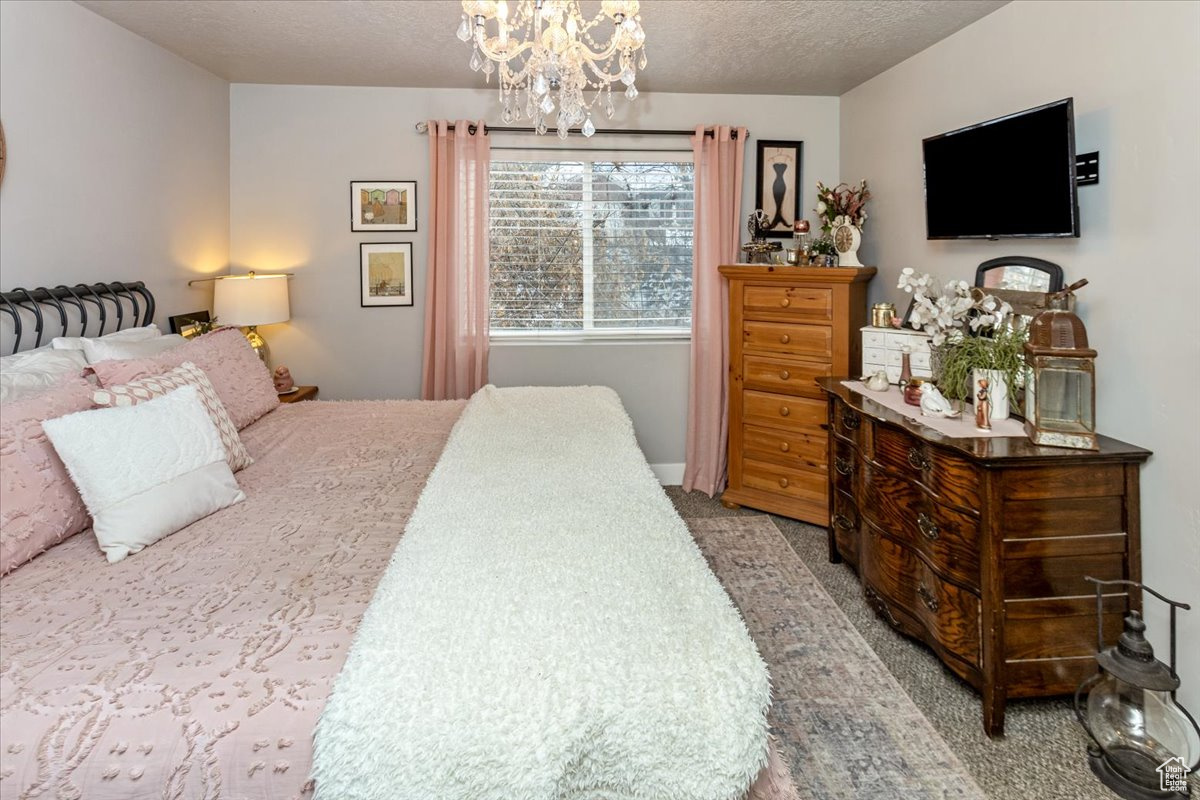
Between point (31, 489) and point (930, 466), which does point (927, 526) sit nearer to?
point (930, 466)

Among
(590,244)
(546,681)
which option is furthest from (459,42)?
(546,681)

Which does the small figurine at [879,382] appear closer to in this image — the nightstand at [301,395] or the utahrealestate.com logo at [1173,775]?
the utahrealestate.com logo at [1173,775]

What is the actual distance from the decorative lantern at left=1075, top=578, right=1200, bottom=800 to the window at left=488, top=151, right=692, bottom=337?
9.52ft

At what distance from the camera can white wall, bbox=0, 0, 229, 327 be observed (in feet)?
7.70

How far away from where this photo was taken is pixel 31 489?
60.6 inches

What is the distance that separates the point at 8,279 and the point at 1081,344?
359 cm

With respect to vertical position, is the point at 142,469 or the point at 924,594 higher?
the point at 142,469

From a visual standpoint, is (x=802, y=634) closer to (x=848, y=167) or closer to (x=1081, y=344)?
(x=1081, y=344)

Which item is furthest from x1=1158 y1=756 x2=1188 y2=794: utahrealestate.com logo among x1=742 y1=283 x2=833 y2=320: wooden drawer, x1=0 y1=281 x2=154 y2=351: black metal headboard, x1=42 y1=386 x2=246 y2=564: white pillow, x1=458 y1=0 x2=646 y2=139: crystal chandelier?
x1=0 y1=281 x2=154 y2=351: black metal headboard

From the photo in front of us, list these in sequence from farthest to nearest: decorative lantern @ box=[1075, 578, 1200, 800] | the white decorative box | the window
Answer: the window < the white decorative box < decorative lantern @ box=[1075, 578, 1200, 800]

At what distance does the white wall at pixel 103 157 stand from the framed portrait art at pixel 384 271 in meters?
0.82

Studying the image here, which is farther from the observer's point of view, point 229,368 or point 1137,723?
point 229,368

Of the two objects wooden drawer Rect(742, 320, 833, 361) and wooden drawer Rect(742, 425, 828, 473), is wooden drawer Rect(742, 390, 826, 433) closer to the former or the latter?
wooden drawer Rect(742, 425, 828, 473)

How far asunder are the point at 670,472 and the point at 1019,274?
2.40 metres
